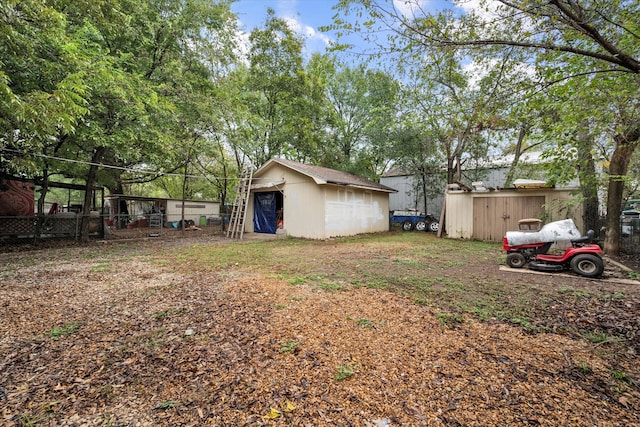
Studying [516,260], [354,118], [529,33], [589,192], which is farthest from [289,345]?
[354,118]

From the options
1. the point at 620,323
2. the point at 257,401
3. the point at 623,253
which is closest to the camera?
the point at 257,401

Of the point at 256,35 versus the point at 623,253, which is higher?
the point at 256,35

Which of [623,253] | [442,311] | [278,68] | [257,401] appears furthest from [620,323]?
[278,68]

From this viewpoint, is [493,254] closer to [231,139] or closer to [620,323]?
[620,323]

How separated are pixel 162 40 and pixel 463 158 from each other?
595 inches

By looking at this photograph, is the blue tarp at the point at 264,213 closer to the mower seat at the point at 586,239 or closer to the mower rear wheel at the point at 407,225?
the mower rear wheel at the point at 407,225

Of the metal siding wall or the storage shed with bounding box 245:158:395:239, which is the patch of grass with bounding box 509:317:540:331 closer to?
the metal siding wall

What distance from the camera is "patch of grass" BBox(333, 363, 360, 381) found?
205 cm

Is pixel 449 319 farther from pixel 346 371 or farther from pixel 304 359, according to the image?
pixel 304 359

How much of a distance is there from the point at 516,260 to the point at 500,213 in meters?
5.39

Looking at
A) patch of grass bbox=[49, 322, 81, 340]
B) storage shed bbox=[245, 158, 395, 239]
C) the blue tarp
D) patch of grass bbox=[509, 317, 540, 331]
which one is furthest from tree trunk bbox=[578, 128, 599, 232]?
the blue tarp

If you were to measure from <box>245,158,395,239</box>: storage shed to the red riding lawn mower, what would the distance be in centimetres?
630

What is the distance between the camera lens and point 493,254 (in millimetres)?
7520

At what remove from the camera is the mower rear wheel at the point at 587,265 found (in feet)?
15.9
